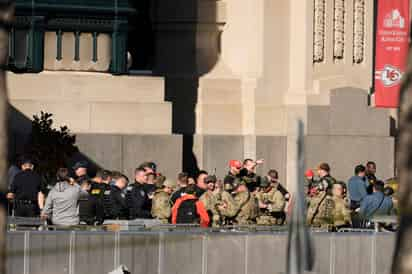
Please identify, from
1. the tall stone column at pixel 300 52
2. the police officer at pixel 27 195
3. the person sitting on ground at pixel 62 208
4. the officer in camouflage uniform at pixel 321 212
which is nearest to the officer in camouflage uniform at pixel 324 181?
the officer in camouflage uniform at pixel 321 212

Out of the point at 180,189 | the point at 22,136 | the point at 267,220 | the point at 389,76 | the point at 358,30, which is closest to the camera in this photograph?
the point at 180,189

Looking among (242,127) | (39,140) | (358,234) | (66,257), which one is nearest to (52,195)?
(66,257)

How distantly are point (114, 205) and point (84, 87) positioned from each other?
31.8 ft

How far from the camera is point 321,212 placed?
22.2m

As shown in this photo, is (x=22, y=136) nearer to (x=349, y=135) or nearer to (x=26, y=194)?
(x=349, y=135)

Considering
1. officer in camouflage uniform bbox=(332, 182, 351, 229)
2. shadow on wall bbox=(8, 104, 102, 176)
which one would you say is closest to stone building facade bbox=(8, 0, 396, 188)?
shadow on wall bbox=(8, 104, 102, 176)

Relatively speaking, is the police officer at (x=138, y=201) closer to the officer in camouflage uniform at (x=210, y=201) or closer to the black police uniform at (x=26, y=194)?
the officer in camouflage uniform at (x=210, y=201)

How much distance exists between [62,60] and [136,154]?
85.3 inches

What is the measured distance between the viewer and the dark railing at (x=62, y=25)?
3212 cm

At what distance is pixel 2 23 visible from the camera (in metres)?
9.76

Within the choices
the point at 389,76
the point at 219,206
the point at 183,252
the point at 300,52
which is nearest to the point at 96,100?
the point at 300,52

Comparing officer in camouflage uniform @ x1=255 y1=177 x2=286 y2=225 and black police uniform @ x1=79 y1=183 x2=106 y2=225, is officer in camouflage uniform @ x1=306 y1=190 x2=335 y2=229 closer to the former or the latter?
officer in camouflage uniform @ x1=255 y1=177 x2=286 y2=225

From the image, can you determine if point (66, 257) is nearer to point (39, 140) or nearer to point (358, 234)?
point (358, 234)

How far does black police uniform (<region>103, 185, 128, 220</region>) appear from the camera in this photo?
22.5m
